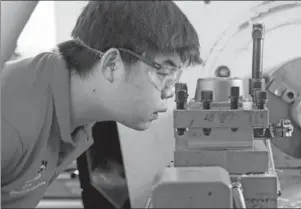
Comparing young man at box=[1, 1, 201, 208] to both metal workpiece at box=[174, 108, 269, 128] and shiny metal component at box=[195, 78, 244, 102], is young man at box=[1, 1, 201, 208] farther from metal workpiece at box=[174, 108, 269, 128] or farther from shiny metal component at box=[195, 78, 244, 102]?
metal workpiece at box=[174, 108, 269, 128]

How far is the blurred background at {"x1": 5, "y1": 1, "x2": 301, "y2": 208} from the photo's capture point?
4.33 feet

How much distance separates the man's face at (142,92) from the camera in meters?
0.99

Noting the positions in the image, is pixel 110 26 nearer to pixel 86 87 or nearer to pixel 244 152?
pixel 86 87

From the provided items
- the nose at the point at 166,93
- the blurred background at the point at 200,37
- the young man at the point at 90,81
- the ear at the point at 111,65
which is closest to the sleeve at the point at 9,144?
the young man at the point at 90,81

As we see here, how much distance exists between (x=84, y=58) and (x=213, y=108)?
39 centimetres

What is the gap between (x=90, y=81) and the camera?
1.07 meters

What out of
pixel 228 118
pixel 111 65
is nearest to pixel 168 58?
pixel 111 65

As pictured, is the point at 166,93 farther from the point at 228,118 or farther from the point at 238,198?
the point at 238,198

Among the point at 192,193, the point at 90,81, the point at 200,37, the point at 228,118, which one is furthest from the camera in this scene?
the point at 200,37

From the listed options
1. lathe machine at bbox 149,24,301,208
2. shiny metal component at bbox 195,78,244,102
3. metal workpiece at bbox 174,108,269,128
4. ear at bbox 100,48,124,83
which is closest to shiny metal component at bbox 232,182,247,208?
lathe machine at bbox 149,24,301,208

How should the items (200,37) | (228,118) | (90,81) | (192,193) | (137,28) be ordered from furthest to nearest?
(200,37) → (90,81) → (137,28) → (228,118) → (192,193)

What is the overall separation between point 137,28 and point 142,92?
0.16 m

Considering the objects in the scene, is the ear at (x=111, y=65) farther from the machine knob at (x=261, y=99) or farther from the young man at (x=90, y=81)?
the machine knob at (x=261, y=99)

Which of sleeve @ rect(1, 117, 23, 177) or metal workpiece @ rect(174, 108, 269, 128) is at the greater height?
metal workpiece @ rect(174, 108, 269, 128)
